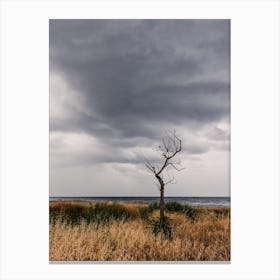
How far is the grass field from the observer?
4.57 m

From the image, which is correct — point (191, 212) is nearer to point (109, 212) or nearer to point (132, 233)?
point (132, 233)

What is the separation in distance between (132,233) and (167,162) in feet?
2.94

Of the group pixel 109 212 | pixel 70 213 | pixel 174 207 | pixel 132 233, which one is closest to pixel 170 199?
pixel 174 207

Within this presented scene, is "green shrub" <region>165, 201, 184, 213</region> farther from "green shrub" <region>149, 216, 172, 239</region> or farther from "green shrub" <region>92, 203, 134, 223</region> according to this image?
"green shrub" <region>92, 203, 134, 223</region>

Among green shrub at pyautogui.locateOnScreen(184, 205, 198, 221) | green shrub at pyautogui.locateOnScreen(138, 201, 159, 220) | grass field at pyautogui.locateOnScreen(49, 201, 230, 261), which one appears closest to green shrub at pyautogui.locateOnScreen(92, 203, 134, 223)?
grass field at pyautogui.locateOnScreen(49, 201, 230, 261)

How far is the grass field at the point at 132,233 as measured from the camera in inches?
180

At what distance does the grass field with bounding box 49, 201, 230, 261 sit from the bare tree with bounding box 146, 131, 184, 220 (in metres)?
0.32

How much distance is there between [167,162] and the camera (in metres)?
4.73
